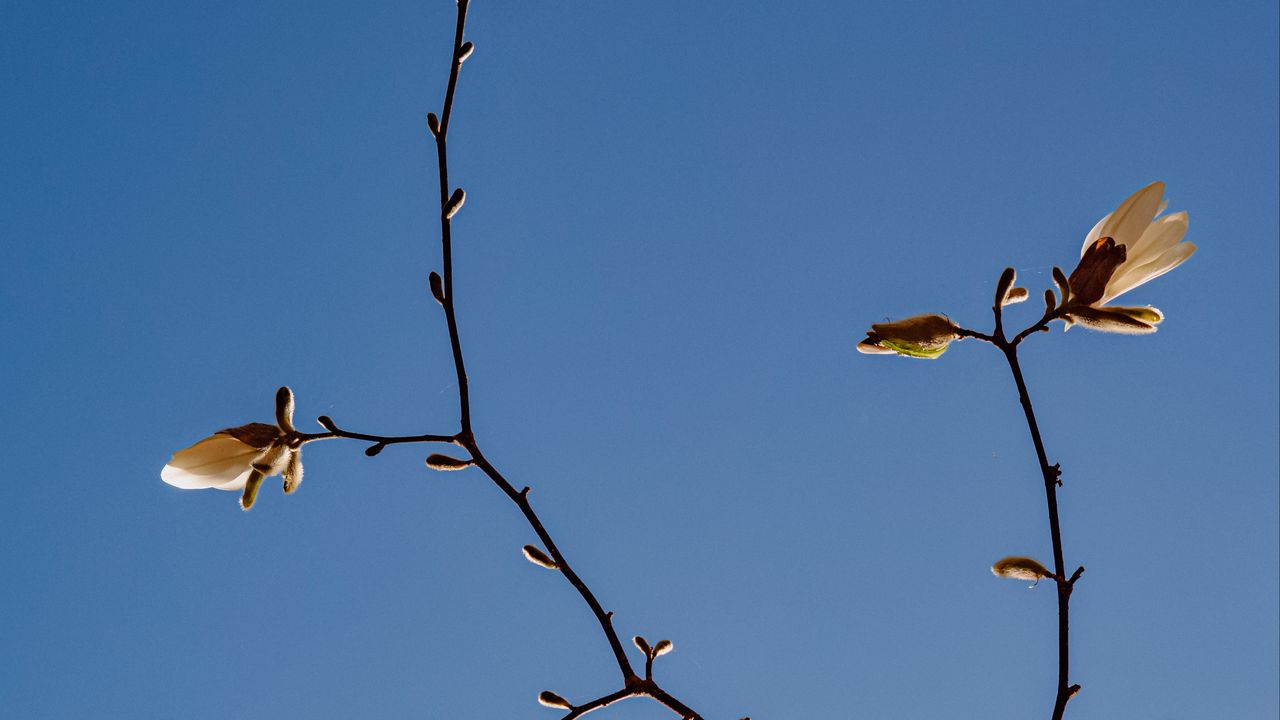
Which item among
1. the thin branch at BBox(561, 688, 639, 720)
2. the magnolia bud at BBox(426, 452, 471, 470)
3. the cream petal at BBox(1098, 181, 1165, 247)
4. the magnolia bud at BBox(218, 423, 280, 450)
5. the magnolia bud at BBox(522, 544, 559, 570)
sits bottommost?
the thin branch at BBox(561, 688, 639, 720)

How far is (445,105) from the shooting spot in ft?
2.43

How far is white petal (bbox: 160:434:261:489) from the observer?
2.77 feet

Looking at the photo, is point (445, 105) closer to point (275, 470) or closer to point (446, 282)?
point (446, 282)

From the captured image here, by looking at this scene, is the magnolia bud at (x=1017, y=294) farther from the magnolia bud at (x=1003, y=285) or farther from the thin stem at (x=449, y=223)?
the thin stem at (x=449, y=223)

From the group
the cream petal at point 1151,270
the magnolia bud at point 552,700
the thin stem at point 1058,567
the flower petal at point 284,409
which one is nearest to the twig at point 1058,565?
the thin stem at point 1058,567

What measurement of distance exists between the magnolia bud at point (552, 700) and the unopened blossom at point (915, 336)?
1.27 feet

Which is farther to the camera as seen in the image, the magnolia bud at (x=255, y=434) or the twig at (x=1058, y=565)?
the magnolia bud at (x=255, y=434)

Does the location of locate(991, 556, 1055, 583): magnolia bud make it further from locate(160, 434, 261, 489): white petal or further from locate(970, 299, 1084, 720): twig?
locate(160, 434, 261, 489): white petal

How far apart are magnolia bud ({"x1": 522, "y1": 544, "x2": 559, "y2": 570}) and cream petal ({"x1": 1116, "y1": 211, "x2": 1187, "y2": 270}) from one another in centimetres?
55

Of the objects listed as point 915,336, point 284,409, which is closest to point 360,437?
point 284,409

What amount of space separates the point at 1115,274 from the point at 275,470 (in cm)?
77

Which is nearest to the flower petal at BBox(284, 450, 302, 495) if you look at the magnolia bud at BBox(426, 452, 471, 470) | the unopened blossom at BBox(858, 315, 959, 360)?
the magnolia bud at BBox(426, 452, 471, 470)

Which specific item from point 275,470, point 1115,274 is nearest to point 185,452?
point 275,470

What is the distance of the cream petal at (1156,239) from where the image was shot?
2.75ft
